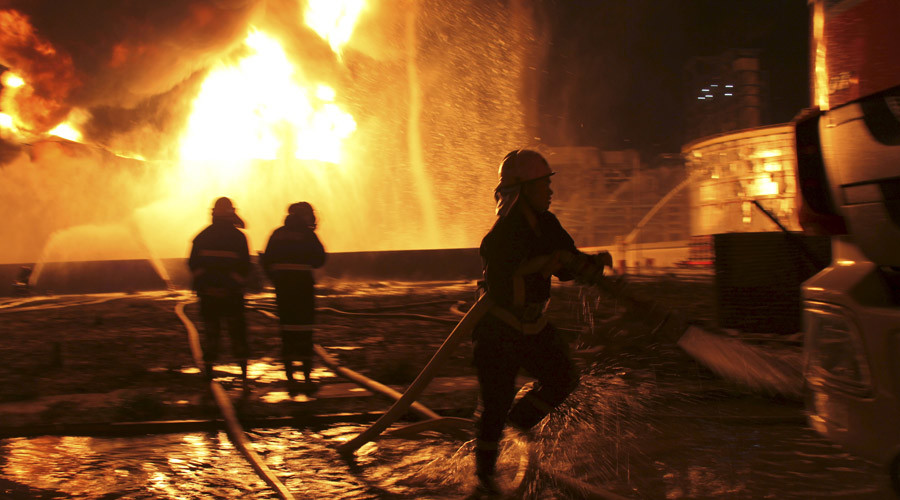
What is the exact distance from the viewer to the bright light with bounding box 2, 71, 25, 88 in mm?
21672

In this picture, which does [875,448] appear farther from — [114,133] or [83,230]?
[83,230]

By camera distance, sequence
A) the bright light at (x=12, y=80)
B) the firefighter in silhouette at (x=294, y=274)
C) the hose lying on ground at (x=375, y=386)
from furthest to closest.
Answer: the bright light at (x=12, y=80) < the firefighter in silhouette at (x=294, y=274) < the hose lying on ground at (x=375, y=386)

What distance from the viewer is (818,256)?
24.0 ft

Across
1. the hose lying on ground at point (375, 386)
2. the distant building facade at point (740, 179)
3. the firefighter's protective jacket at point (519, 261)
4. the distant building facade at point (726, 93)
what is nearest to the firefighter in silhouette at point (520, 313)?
the firefighter's protective jacket at point (519, 261)

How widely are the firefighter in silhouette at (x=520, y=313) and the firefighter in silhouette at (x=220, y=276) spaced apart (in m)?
3.93

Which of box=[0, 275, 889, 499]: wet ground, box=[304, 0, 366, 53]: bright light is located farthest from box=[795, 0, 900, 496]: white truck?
box=[304, 0, 366, 53]: bright light

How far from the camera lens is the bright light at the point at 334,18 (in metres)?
22.9

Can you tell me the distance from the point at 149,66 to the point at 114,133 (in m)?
3.69

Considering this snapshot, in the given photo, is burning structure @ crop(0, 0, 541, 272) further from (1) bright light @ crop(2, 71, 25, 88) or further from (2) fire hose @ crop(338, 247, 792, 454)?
(2) fire hose @ crop(338, 247, 792, 454)

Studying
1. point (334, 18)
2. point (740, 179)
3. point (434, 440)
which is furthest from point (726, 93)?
point (434, 440)

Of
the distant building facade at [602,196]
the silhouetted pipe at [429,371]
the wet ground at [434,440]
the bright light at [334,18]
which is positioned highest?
the bright light at [334,18]

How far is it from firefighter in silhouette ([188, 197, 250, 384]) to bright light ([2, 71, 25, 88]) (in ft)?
64.3

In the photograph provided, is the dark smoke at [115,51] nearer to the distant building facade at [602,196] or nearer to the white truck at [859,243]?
the distant building facade at [602,196]

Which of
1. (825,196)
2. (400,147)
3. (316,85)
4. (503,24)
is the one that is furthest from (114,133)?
(825,196)
